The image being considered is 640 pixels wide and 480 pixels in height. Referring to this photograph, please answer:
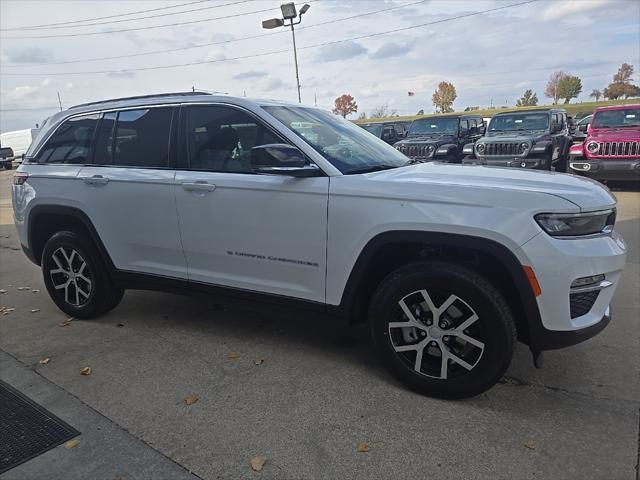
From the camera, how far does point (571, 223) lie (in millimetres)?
2664

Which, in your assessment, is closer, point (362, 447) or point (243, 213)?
point (362, 447)

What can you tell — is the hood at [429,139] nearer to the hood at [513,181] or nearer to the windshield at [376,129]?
the windshield at [376,129]

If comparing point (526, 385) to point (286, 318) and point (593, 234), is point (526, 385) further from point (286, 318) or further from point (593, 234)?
point (286, 318)

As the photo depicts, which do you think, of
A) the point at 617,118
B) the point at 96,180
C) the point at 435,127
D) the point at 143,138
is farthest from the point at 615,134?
the point at 96,180

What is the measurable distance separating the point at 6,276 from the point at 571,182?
6.31 metres

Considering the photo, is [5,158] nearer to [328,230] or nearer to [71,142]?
[71,142]

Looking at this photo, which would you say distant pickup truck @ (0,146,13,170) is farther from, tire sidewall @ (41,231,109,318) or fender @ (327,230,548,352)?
fender @ (327,230,548,352)

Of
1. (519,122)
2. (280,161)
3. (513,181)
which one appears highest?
(280,161)

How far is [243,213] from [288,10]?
867 inches

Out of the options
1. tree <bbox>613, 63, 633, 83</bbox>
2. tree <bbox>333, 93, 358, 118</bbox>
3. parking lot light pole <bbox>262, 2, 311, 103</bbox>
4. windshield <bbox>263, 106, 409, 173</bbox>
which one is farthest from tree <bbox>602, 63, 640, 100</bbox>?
windshield <bbox>263, 106, 409, 173</bbox>

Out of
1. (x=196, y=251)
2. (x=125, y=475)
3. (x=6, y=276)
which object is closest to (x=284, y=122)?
(x=196, y=251)

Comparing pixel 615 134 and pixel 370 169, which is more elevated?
pixel 370 169

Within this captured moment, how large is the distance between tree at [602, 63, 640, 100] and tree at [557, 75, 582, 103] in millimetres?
5415

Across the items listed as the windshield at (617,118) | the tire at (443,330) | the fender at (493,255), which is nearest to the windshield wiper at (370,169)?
the fender at (493,255)
